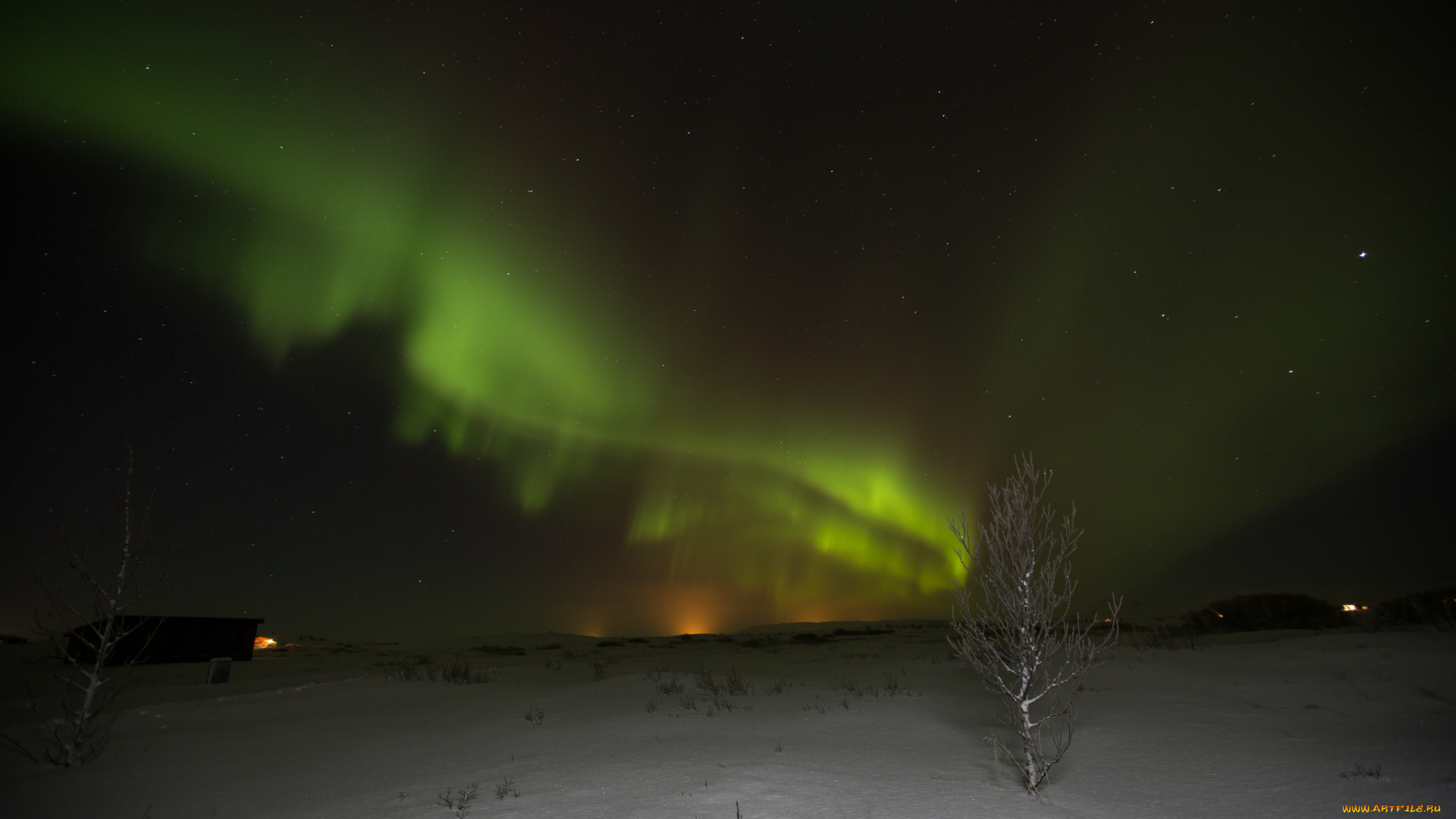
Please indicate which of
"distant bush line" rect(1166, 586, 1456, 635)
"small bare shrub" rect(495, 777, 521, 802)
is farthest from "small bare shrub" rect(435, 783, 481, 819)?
"distant bush line" rect(1166, 586, 1456, 635)

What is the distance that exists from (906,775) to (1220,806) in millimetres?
2583

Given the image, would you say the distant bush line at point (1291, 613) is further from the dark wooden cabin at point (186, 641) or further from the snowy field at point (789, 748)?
the dark wooden cabin at point (186, 641)

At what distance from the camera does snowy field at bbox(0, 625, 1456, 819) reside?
19.6 feet

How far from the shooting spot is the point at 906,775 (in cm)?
673

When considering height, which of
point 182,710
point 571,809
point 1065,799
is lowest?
point 182,710

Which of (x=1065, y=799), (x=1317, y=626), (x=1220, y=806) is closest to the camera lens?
(x=1220, y=806)

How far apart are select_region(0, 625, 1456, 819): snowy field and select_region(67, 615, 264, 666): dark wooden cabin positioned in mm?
13848

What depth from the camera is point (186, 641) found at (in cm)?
2678

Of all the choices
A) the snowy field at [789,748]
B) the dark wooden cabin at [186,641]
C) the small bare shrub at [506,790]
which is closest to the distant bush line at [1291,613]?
the snowy field at [789,748]

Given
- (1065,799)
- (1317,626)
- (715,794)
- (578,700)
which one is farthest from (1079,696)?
(1317,626)

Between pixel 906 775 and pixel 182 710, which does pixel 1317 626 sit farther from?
pixel 182 710

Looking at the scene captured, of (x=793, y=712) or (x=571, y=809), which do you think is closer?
(x=571, y=809)

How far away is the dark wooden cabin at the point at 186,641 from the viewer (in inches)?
982

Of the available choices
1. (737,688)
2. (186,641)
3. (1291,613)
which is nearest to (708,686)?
(737,688)
